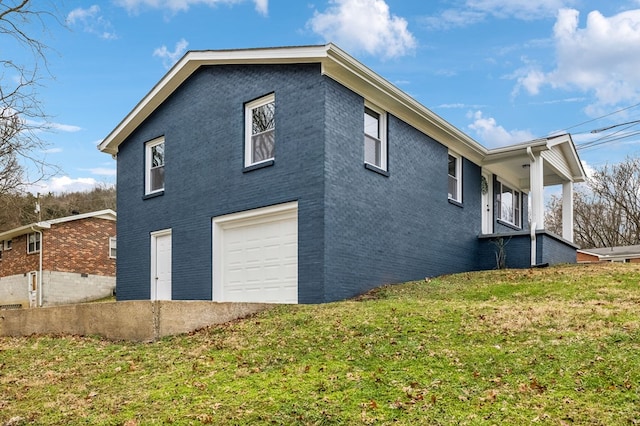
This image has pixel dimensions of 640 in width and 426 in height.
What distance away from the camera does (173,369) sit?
6.66 metres

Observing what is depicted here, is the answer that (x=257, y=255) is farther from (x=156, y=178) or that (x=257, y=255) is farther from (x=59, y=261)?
(x=59, y=261)

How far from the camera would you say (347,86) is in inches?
457

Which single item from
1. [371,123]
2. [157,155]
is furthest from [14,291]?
[371,123]

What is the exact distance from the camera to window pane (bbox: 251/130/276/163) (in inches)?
472

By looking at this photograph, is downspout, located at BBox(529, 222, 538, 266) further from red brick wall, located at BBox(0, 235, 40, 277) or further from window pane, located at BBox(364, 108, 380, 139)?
red brick wall, located at BBox(0, 235, 40, 277)

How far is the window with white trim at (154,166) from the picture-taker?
15.0 metres

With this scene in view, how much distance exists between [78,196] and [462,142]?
3572cm

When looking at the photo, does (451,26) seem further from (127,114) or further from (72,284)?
(72,284)

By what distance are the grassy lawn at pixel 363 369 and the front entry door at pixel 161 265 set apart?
499 cm

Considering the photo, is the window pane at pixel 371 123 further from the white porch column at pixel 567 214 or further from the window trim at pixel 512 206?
the white porch column at pixel 567 214

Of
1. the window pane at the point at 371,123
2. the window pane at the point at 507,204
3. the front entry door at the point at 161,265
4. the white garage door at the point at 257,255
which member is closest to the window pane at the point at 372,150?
the window pane at the point at 371,123

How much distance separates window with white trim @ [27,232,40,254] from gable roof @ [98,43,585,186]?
10.9 metres

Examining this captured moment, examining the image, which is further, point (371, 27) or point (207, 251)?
point (371, 27)

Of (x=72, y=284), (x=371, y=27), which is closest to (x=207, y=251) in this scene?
(x=371, y=27)
